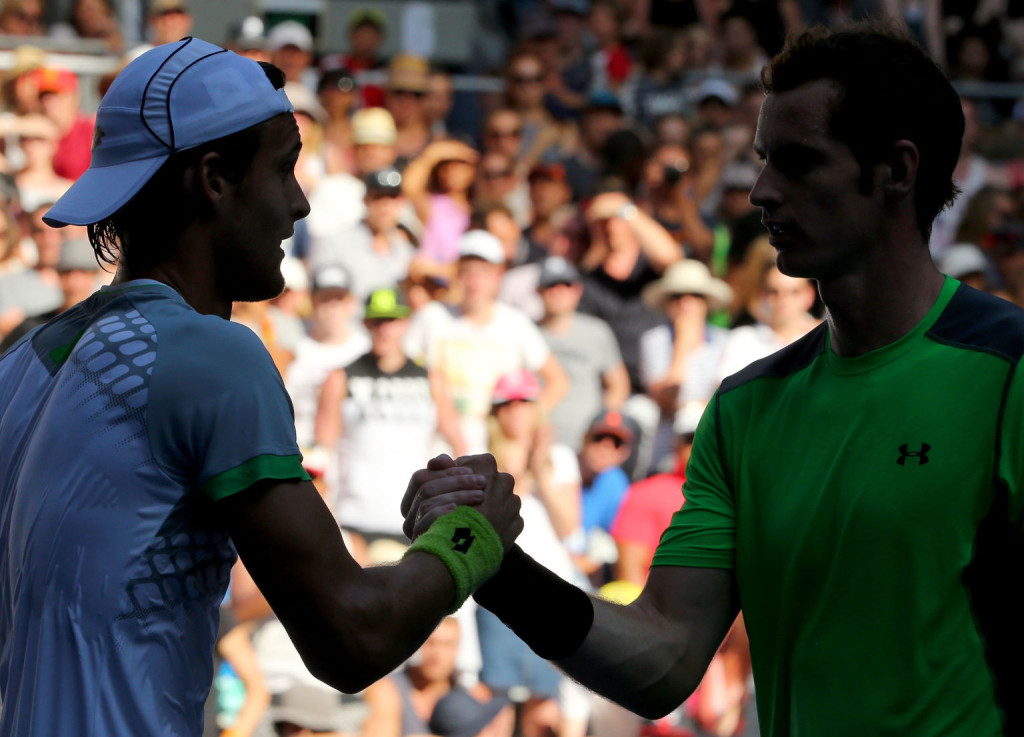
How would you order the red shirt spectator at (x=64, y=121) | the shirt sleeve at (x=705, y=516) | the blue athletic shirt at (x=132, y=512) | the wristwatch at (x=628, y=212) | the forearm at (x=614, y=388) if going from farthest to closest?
1. the wristwatch at (x=628, y=212)
2. the red shirt spectator at (x=64, y=121)
3. the forearm at (x=614, y=388)
4. the shirt sleeve at (x=705, y=516)
5. the blue athletic shirt at (x=132, y=512)

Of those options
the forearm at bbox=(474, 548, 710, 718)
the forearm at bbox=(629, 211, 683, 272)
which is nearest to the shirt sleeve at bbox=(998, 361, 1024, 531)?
the forearm at bbox=(474, 548, 710, 718)

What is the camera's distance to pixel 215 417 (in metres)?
2.21

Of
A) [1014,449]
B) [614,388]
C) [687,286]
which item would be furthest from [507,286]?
[1014,449]

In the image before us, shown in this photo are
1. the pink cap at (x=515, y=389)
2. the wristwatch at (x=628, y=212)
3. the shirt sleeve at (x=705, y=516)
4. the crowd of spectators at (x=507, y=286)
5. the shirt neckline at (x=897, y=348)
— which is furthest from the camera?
the wristwatch at (x=628, y=212)

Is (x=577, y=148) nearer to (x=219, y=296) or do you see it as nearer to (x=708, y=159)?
(x=708, y=159)

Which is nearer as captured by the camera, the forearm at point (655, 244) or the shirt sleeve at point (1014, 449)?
the shirt sleeve at point (1014, 449)

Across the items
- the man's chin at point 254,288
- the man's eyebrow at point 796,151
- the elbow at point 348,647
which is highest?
the man's eyebrow at point 796,151

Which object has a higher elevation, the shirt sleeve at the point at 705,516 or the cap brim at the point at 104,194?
the cap brim at the point at 104,194

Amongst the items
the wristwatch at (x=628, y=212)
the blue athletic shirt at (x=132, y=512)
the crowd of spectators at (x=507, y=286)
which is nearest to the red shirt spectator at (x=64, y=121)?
the crowd of spectators at (x=507, y=286)

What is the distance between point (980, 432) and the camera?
262cm

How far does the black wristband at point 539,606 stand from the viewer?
9.71 ft

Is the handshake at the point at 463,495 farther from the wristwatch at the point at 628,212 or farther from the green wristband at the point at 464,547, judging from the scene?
the wristwatch at the point at 628,212

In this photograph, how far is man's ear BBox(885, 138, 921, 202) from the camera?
2824mm

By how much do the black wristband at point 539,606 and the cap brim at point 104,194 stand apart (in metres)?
1.12
